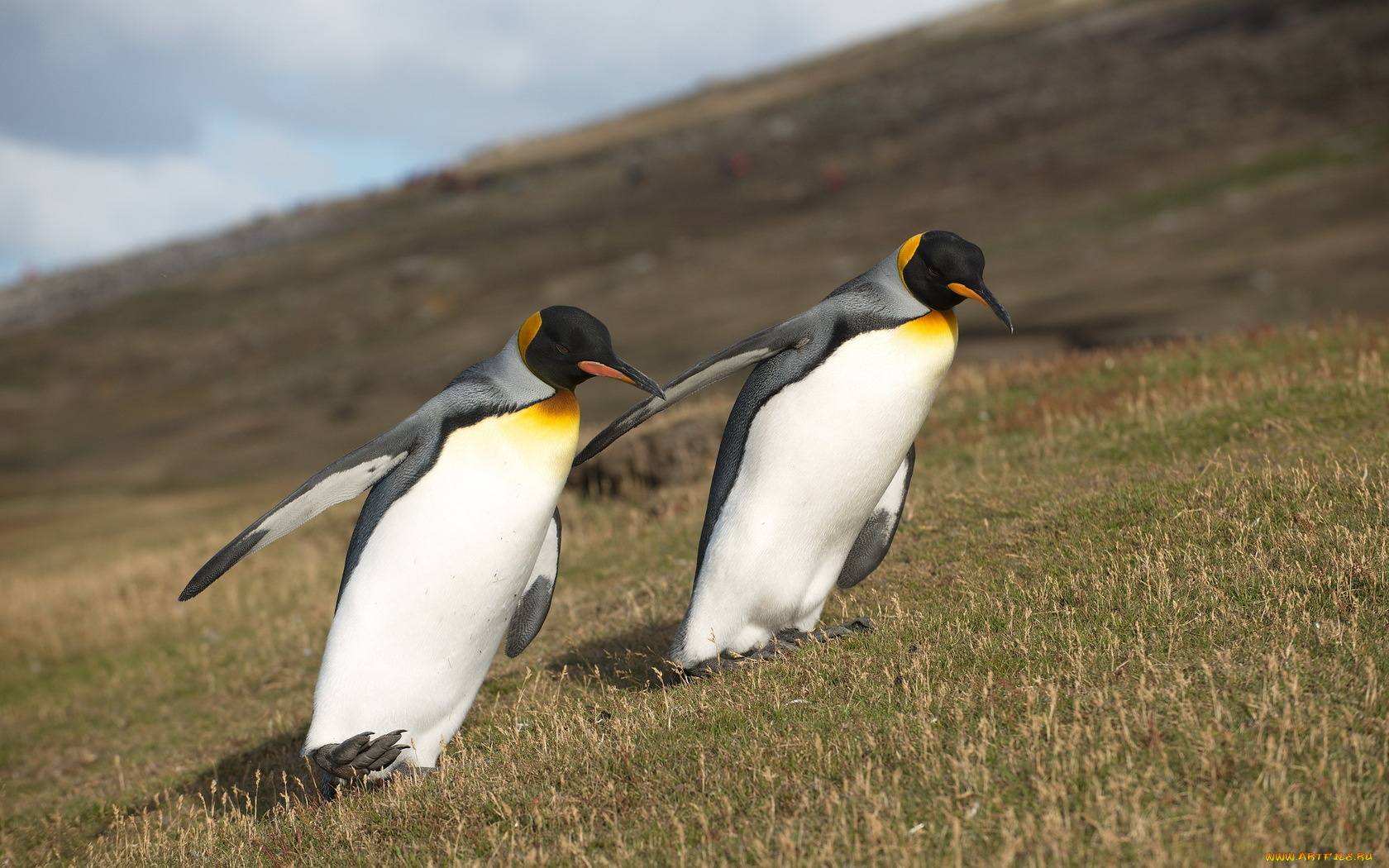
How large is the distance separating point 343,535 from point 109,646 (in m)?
3.08

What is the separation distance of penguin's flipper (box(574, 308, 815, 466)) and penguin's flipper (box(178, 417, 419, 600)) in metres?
0.95

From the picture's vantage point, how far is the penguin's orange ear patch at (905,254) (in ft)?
19.5

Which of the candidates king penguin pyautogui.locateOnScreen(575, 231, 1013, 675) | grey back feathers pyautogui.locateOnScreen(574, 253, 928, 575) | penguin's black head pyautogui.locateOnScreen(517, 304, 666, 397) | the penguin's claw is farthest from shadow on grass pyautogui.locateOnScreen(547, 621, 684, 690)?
penguin's black head pyautogui.locateOnScreen(517, 304, 666, 397)

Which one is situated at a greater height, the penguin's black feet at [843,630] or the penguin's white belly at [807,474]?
the penguin's white belly at [807,474]

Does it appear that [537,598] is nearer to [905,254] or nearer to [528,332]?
[528,332]

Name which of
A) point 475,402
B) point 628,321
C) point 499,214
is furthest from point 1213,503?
point 499,214

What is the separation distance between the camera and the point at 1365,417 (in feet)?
27.8

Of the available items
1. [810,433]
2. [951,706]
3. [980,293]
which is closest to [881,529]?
[810,433]

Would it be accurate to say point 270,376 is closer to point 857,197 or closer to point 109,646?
point 857,197

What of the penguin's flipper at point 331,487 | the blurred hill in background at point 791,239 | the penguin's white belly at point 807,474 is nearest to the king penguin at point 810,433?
the penguin's white belly at point 807,474

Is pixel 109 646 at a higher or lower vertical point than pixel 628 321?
higher

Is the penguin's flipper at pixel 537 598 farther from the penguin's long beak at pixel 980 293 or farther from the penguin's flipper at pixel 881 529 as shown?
the penguin's long beak at pixel 980 293

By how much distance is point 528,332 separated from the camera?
226 inches

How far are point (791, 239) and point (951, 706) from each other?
5048 centimetres
